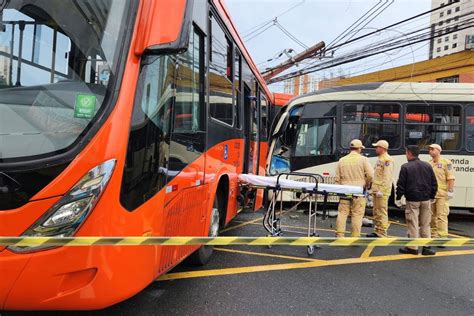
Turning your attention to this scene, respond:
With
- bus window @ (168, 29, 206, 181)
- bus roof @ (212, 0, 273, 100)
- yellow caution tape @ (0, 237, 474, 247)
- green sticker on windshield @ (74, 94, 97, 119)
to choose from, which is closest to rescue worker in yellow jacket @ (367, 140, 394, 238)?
bus roof @ (212, 0, 273, 100)

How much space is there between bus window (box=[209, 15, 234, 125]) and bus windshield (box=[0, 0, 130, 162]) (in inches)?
74.2

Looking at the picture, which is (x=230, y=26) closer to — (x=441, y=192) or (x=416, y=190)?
(x=416, y=190)

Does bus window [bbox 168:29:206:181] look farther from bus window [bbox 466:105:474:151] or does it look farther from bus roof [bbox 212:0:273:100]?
bus window [bbox 466:105:474:151]

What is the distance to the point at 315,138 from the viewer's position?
10461 millimetres

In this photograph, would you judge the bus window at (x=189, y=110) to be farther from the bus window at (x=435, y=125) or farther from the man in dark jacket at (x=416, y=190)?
the bus window at (x=435, y=125)

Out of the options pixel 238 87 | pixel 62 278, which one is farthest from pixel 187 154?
pixel 238 87

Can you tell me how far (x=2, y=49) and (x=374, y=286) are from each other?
4395mm

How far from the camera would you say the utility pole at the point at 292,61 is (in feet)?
57.8

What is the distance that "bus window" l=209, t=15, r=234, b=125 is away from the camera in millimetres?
4914

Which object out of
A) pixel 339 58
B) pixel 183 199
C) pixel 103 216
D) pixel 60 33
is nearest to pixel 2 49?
pixel 60 33

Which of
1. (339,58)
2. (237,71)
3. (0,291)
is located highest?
(339,58)

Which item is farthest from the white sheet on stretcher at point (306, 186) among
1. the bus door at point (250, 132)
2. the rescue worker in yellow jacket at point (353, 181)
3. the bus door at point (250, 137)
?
the bus door at point (250, 132)

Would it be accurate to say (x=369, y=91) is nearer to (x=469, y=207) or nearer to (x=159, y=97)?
(x=469, y=207)

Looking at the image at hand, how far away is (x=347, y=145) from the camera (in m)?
10.1
